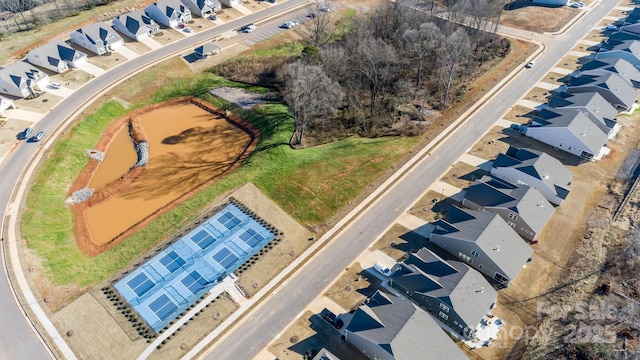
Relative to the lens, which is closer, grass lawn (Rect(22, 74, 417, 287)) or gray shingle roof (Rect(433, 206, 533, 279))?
gray shingle roof (Rect(433, 206, 533, 279))

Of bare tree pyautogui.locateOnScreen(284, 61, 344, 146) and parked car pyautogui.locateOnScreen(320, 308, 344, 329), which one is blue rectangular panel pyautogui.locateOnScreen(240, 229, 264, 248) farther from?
bare tree pyautogui.locateOnScreen(284, 61, 344, 146)

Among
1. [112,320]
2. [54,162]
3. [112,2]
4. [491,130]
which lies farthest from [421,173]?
[112,2]

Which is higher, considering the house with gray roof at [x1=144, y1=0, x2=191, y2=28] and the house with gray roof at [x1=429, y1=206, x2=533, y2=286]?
the house with gray roof at [x1=144, y1=0, x2=191, y2=28]

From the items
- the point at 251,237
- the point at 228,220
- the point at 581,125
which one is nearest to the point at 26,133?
the point at 228,220

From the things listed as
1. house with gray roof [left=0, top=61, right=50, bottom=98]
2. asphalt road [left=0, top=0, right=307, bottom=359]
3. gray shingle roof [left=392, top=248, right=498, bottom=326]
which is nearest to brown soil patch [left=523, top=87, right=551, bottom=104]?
gray shingle roof [left=392, top=248, right=498, bottom=326]

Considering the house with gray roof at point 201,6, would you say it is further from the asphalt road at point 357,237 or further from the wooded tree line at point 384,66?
the asphalt road at point 357,237

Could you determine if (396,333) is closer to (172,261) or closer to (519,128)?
(172,261)

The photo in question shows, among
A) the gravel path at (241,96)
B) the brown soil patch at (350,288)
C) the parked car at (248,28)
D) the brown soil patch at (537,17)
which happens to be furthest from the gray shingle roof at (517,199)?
the parked car at (248,28)
